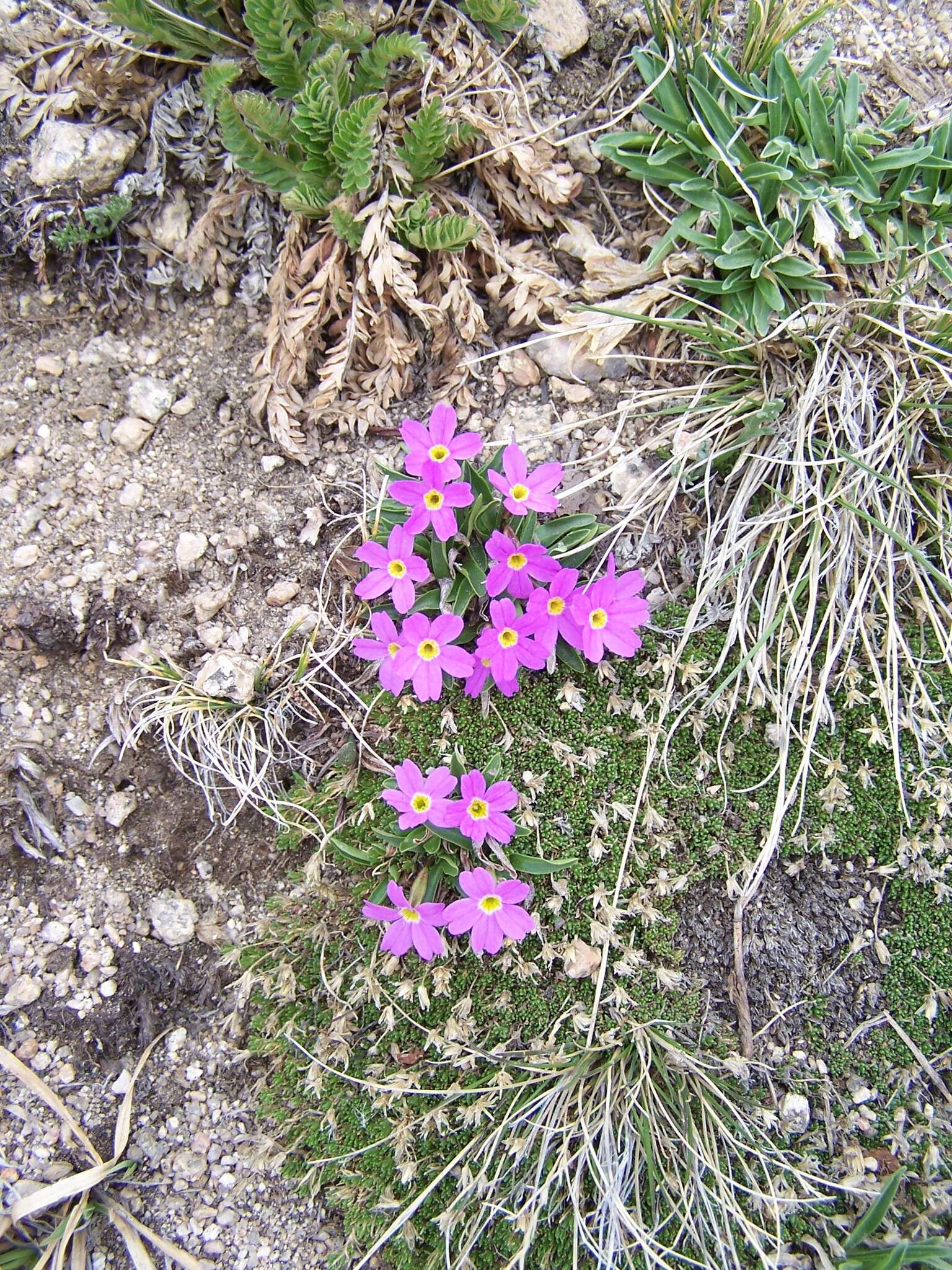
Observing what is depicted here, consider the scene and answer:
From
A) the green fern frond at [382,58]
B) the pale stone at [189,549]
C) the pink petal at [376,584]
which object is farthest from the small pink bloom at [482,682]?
the green fern frond at [382,58]

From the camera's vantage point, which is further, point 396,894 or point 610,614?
point 610,614

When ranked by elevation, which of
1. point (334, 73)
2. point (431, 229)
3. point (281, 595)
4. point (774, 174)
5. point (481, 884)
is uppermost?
point (334, 73)

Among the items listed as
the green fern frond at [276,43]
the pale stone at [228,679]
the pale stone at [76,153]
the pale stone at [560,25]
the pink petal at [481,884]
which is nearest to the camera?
the pink petal at [481,884]

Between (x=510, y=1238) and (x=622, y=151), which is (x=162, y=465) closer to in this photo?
(x=622, y=151)

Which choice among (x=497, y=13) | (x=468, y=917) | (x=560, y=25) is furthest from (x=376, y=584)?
(x=560, y=25)

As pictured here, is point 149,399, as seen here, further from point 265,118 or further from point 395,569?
point 395,569

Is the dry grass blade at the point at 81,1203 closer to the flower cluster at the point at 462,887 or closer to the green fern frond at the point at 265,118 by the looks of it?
the flower cluster at the point at 462,887
